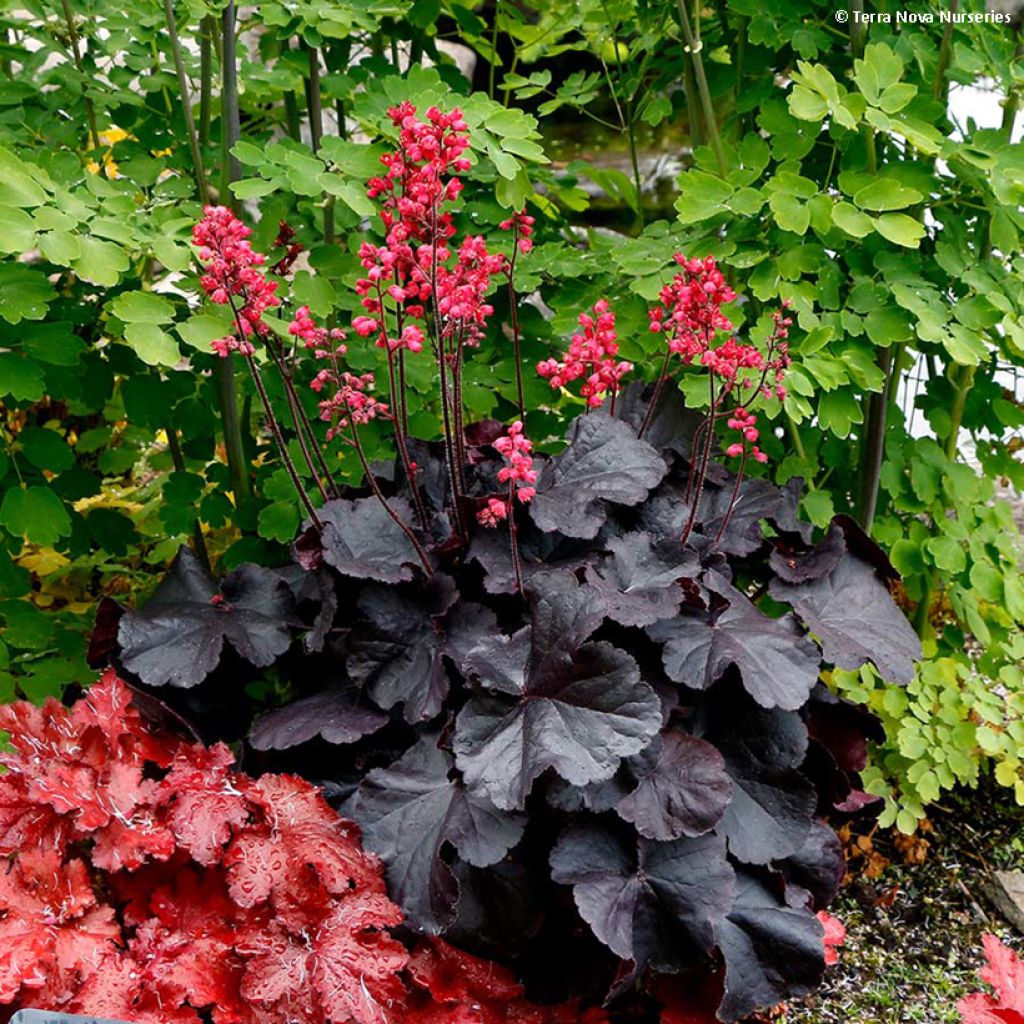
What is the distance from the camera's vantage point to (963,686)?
111 inches

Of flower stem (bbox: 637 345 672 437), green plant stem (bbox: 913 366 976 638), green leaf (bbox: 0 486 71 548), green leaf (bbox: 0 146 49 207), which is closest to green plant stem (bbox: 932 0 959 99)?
green plant stem (bbox: 913 366 976 638)

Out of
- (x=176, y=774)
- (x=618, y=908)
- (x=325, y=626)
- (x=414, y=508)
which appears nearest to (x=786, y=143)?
(x=414, y=508)

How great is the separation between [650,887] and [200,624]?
88 cm

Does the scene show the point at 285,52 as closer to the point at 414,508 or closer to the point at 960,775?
the point at 414,508

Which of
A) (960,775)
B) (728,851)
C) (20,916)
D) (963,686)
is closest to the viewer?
(20,916)

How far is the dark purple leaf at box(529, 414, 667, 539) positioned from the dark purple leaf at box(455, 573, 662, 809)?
17 centimetres

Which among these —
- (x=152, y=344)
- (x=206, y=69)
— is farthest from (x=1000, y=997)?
(x=206, y=69)

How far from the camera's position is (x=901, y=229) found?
2.04 m

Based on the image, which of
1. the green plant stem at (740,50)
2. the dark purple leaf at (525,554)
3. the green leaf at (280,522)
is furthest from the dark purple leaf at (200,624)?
the green plant stem at (740,50)

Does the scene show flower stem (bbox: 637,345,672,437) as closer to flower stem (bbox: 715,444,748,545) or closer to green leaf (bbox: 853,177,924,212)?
flower stem (bbox: 715,444,748,545)

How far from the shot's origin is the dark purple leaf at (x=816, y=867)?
1.98 meters

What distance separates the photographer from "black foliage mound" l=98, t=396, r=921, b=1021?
173cm

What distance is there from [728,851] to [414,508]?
2.73 ft

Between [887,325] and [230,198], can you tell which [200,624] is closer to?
[230,198]
